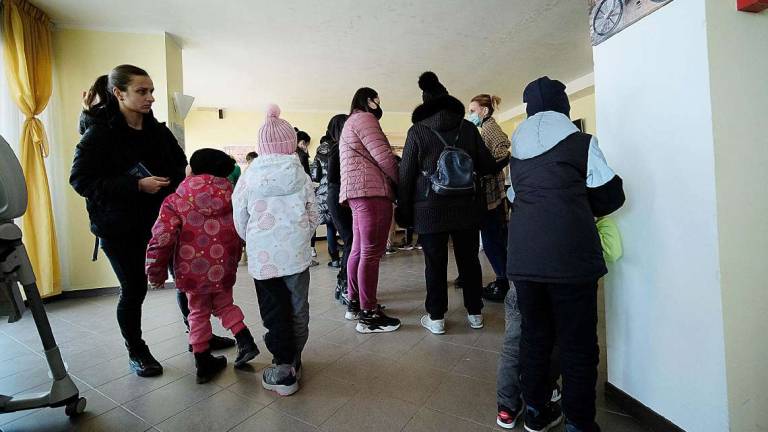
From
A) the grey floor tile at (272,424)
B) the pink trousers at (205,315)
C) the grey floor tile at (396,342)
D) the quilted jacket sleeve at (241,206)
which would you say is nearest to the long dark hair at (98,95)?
the quilted jacket sleeve at (241,206)

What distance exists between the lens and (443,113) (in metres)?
1.85

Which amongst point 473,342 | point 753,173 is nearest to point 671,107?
point 753,173

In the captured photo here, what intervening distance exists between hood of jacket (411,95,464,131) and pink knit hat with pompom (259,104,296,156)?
73cm

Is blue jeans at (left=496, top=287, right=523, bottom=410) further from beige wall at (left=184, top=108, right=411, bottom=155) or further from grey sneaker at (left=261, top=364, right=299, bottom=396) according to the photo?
beige wall at (left=184, top=108, right=411, bottom=155)

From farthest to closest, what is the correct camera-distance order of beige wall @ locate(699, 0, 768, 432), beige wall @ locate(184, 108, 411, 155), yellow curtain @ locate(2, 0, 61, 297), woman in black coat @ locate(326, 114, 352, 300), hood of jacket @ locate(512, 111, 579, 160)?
beige wall @ locate(184, 108, 411, 155), yellow curtain @ locate(2, 0, 61, 297), woman in black coat @ locate(326, 114, 352, 300), hood of jacket @ locate(512, 111, 579, 160), beige wall @ locate(699, 0, 768, 432)

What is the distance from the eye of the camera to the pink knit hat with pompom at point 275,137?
1.50 m

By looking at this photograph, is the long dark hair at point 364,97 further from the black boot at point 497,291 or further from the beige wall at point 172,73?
the beige wall at point 172,73

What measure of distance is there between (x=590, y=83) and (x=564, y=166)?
5.37 meters

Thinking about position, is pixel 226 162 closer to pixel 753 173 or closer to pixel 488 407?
pixel 488 407

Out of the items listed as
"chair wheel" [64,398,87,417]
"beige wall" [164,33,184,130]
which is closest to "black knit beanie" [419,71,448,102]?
"chair wheel" [64,398,87,417]

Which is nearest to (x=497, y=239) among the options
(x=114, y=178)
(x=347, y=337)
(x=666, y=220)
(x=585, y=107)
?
(x=347, y=337)

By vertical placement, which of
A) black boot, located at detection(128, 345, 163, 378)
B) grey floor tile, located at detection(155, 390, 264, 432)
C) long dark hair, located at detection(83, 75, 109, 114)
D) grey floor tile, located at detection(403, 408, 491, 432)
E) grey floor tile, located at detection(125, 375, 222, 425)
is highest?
long dark hair, located at detection(83, 75, 109, 114)

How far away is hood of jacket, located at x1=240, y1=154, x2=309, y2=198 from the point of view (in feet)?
4.75

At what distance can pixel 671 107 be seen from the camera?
41.4 inches
